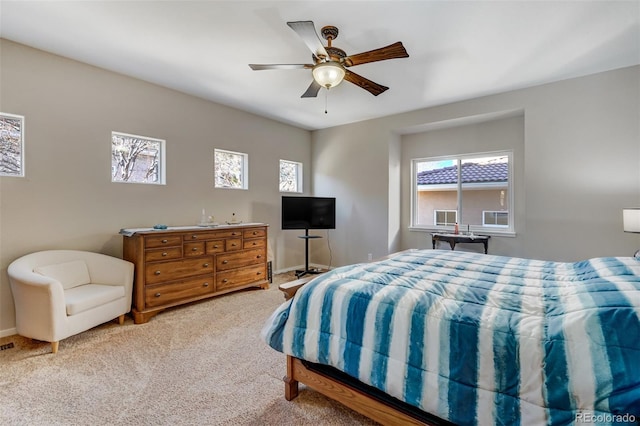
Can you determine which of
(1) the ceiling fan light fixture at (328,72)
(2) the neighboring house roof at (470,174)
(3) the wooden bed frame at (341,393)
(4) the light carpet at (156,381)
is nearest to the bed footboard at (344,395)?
(3) the wooden bed frame at (341,393)

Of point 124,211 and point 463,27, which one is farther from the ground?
point 463,27

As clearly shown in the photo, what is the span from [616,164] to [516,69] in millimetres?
1609

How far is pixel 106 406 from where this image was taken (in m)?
1.91

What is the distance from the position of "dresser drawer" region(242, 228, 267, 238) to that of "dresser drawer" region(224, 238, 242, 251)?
5.1 inches

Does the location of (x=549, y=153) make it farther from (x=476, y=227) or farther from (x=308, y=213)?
(x=308, y=213)

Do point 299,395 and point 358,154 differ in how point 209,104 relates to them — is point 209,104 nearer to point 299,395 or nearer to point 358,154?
point 358,154

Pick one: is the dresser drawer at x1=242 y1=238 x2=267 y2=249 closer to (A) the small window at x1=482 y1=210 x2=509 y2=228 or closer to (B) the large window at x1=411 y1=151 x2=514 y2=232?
(B) the large window at x1=411 y1=151 x2=514 y2=232

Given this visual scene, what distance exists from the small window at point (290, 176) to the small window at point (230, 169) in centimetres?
91

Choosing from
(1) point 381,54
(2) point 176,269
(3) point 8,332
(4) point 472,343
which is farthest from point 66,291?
(1) point 381,54

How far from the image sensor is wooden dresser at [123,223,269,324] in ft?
10.7

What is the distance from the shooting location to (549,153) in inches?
149

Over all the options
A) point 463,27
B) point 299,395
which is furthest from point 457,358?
point 463,27

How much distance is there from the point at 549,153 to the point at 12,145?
6.14m

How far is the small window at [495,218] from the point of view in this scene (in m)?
4.60
